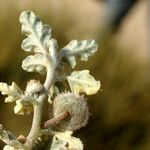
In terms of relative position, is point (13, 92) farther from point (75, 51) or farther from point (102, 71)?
point (102, 71)

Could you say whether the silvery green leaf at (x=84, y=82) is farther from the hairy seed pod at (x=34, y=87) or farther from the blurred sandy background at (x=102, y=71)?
the blurred sandy background at (x=102, y=71)

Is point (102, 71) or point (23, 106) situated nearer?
point (23, 106)

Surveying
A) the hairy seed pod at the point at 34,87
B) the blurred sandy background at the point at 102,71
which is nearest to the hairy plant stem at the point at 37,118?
the hairy seed pod at the point at 34,87

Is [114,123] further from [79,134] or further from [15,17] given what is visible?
[15,17]

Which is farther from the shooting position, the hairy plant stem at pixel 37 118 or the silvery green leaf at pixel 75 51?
the silvery green leaf at pixel 75 51

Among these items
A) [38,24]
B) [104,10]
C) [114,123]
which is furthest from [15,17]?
[38,24]

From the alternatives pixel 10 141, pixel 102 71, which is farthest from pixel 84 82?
pixel 102 71
